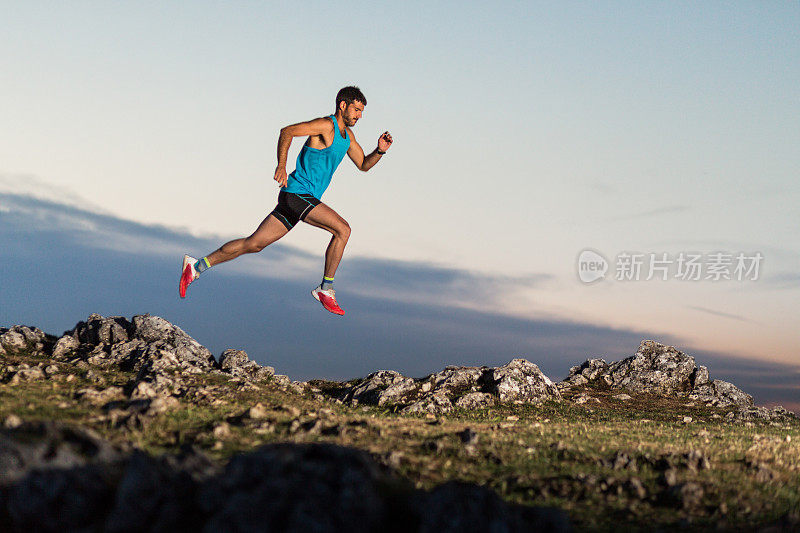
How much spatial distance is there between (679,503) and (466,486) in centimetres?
459

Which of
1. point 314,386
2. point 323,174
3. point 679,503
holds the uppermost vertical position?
point 323,174

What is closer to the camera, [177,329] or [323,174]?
Result: [323,174]

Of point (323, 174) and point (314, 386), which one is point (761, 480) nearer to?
point (323, 174)

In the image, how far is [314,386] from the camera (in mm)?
27438

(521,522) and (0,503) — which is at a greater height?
(521,522)

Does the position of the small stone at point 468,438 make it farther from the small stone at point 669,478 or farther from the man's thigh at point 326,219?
the man's thigh at point 326,219

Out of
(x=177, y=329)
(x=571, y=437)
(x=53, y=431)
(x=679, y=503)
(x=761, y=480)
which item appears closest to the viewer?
(x=53, y=431)

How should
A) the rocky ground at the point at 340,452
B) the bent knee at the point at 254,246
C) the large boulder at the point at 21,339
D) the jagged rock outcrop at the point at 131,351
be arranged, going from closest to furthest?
the rocky ground at the point at 340,452 < the bent knee at the point at 254,246 < the jagged rock outcrop at the point at 131,351 < the large boulder at the point at 21,339

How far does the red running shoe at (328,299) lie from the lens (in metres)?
22.0

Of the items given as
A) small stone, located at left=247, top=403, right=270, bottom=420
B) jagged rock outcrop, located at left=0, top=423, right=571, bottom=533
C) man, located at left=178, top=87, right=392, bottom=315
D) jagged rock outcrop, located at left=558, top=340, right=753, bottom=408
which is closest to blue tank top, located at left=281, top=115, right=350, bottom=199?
man, located at left=178, top=87, right=392, bottom=315

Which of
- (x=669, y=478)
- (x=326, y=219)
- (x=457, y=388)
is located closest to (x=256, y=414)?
(x=326, y=219)

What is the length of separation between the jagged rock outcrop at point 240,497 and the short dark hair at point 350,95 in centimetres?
1380

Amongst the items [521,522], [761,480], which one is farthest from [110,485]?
[761,480]

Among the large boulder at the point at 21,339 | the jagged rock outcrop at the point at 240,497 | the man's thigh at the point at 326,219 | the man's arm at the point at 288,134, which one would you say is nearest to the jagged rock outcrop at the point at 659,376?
the man's thigh at the point at 326,219
